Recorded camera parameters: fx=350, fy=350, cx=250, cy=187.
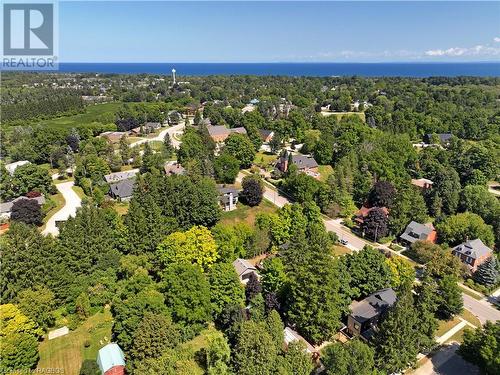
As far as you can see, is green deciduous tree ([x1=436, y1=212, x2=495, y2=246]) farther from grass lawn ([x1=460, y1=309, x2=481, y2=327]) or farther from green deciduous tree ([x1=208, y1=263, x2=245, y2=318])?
green deciduous tree ([x1=208, y1=263, x2=245, y2=318])

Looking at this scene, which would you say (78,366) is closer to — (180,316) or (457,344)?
(180,316)

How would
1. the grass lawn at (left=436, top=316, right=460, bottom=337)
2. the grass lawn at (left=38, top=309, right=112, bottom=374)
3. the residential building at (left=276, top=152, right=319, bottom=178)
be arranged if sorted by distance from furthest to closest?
the residential building at (left=276, top=152, right=319, bottom=178), the grass lawn at (left=436, top=316, right=460, bottom=337), the grass lawn at (left=38, top=309, right=112, bottom=374)

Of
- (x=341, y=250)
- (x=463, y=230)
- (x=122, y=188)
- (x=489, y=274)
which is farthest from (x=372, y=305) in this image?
(x=122, y=188)

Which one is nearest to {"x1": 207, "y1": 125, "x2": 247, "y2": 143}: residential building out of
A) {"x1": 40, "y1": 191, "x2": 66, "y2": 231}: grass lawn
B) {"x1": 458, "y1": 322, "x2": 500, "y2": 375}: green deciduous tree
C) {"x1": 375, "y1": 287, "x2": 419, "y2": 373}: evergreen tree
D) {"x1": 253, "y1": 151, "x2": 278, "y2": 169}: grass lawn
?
{"x1": 253, "y1": 151, "x2": 278, "y2": 169}: grass lawn

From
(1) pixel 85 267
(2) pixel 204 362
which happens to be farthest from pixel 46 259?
(2) pixel 204 362

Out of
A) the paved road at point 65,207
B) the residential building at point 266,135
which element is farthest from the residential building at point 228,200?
the residential building at point 266,135

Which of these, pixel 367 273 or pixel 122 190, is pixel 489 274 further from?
pixel 122 190
